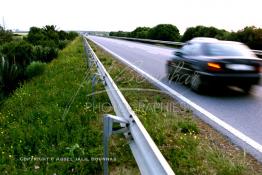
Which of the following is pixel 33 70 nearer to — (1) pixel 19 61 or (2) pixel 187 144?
(1) pixel 19 61

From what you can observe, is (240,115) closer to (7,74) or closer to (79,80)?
(79,80)

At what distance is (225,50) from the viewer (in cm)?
945

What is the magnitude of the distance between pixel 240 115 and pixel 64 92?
4.29 metres

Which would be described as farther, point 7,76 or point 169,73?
point 7,76

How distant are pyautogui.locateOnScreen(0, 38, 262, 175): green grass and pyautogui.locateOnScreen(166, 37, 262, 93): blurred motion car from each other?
123cm

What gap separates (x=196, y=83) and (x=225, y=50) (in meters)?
1.17

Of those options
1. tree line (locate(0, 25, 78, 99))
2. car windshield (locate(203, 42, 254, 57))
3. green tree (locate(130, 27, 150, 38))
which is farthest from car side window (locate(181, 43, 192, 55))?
green tree (locate(130, 27, 150, 38))

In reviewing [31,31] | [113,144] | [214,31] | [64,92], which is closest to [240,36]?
[214,31]

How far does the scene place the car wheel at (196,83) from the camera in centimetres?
920

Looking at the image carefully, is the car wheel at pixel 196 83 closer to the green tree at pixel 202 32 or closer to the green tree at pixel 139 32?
the green tree at pixel 202 32

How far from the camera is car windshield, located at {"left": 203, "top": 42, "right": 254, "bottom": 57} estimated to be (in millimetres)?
9312

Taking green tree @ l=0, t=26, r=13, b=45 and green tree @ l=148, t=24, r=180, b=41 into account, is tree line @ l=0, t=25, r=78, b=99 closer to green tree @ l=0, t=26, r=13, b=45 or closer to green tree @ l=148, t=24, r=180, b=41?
green tree @ l=0, t=26, r=13, b=45

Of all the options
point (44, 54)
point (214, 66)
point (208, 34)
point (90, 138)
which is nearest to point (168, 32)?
point (208, 34)

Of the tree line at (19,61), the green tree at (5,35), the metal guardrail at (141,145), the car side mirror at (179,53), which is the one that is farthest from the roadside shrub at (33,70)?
the green tree at (5,35)
